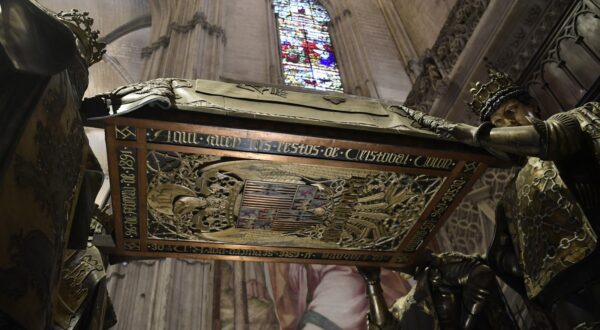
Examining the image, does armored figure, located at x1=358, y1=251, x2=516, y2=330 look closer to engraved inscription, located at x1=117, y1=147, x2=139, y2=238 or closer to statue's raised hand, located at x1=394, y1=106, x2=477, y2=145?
statue's raised hand, located at x1=394, y1=106, x2=477, y2=145

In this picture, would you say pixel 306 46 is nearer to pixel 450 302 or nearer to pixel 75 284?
pixel 450 302

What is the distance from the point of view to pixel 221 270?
576 cm

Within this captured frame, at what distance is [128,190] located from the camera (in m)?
2.89

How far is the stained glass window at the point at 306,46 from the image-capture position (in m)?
9.70

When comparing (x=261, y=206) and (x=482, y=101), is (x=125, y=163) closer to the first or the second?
(x=261, y=206)

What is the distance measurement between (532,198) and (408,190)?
836mm

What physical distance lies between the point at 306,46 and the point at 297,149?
27.4 feet

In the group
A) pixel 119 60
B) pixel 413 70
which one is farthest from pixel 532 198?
pixel 119 60

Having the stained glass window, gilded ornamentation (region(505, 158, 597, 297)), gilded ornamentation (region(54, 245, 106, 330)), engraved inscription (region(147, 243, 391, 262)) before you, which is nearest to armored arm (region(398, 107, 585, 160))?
gilded ornamentation (region(505, 158, 597, 297))

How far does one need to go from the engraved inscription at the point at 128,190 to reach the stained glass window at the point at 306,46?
6.52 m

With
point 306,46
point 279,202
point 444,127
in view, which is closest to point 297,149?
point 279,202

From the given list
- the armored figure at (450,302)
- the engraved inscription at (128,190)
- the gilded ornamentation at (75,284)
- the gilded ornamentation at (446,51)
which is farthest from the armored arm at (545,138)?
the gilded ornamentation at (446,51)

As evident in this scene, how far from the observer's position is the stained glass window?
31.8 feet

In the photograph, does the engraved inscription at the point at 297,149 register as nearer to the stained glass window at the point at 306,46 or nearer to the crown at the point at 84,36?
the crown at the point at 84,36
